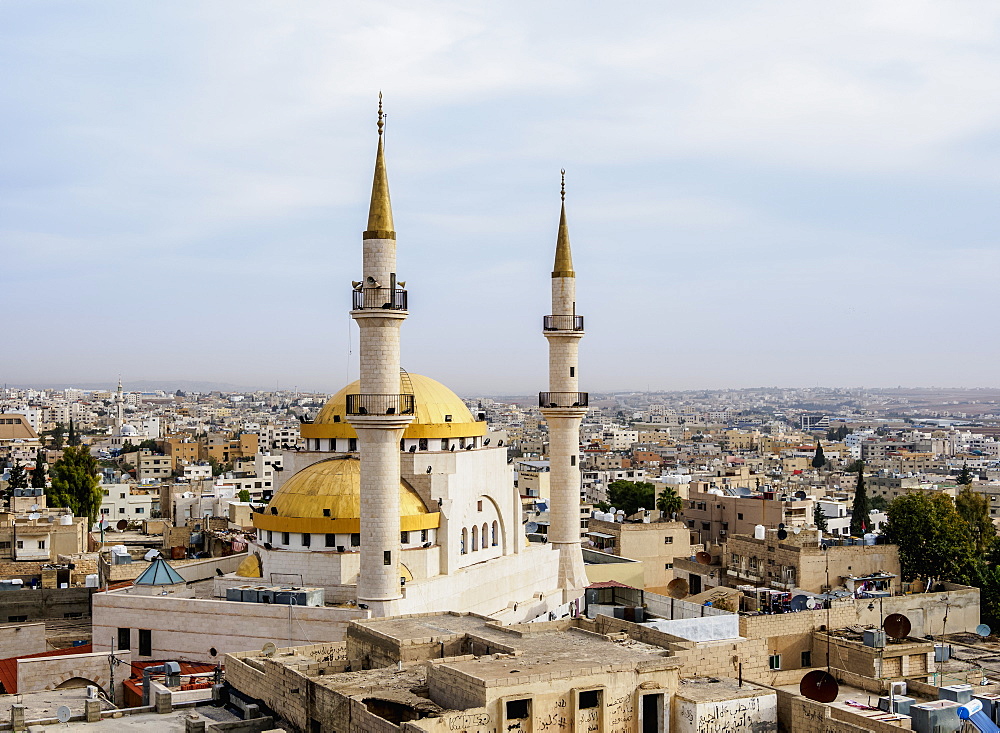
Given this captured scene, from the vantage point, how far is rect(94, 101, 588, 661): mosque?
Result: 2433 centimetres

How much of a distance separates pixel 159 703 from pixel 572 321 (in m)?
18.1

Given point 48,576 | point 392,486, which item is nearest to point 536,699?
point 392,486

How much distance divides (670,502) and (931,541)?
1954 centimetres

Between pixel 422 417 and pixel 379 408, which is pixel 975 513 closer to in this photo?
pixel 422 417

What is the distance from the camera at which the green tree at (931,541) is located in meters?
38.8

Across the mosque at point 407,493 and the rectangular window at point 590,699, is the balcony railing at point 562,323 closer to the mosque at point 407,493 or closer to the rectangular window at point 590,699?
the mosque at point 407,493

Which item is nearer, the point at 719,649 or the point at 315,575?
the point at 719,649

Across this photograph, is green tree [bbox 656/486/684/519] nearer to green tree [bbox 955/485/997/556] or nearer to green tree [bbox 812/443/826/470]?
green tree [bbox 955/485/997/556]

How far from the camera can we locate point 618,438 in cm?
18300

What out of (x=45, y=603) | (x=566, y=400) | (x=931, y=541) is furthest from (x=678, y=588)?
(x=45, y=603)

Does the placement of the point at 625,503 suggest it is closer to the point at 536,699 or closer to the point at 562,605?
the point at 562,605

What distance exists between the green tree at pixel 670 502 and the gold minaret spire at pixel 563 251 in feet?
82.3

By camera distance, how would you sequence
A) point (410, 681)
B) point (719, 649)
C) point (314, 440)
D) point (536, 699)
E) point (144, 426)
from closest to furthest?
point (536, 699) < point (410, 681) < point (719, 649) < point (314, 440) < point (144, 426)

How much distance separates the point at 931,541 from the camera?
129ft
